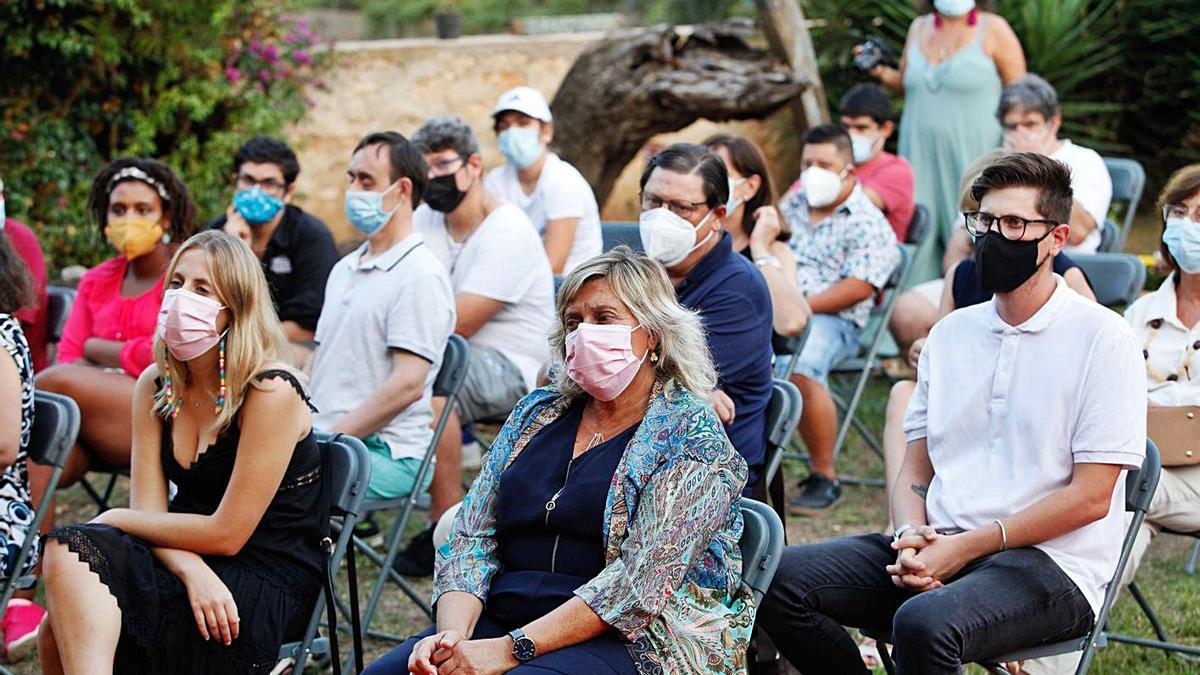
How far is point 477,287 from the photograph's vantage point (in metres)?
5.39

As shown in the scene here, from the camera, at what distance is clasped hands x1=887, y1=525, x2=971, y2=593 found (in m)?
3.38

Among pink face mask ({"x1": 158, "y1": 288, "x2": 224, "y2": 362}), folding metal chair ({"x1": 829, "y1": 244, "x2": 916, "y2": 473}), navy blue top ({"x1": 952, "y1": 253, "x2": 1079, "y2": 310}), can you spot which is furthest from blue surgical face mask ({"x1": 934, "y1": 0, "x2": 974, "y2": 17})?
pink face mask ({"x1": 158, "y1": 288, "x2": 224, "y2": 362})

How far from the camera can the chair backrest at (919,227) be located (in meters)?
6.81

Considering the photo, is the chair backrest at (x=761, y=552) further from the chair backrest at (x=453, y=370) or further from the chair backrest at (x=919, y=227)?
the chair backrest at (x=919, y=227)

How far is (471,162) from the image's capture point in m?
5.65

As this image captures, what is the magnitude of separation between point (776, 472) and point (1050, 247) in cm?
124

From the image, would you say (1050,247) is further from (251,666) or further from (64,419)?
(64,419)

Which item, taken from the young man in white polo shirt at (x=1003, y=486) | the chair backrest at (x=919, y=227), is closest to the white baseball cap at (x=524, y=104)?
the chair backrest at (x=919, y=227)

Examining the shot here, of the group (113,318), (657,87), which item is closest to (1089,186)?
(657,87)

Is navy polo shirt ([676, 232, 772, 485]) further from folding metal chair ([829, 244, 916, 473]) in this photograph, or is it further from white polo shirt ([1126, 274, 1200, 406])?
folding metal chair ([829, 244, 916, 473])

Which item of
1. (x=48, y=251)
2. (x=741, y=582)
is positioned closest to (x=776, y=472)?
(x=741, y=582)

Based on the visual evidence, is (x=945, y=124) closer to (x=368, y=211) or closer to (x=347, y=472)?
(x=368, y=211)

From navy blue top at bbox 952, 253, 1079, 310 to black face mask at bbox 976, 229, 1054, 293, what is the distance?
3.03 feet

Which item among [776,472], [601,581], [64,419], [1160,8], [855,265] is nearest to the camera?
[601,581]
